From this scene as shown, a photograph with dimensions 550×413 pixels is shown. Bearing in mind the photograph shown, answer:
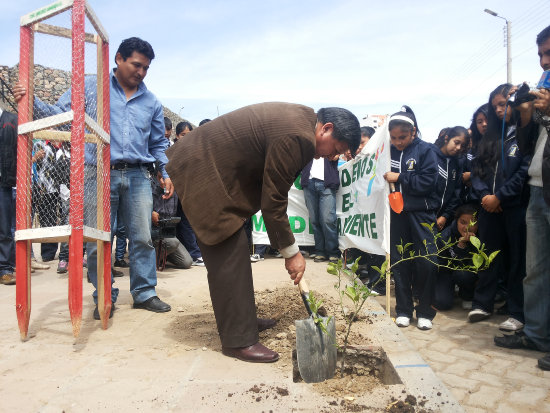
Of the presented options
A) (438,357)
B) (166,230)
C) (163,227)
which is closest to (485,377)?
(438,357)

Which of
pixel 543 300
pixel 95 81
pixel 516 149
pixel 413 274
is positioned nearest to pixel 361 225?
pixel 413 274

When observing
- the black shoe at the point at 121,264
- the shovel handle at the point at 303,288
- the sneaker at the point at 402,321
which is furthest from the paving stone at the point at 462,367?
the black shoe at the point at 121,264

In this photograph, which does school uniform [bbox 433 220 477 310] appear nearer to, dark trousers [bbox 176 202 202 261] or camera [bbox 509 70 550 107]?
camera [bbox 509 70 550 107]

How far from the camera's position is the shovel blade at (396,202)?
3.99 meters

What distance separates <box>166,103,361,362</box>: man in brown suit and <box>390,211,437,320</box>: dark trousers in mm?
1567

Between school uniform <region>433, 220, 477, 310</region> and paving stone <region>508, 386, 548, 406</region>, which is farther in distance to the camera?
school uniform <region>433, 220, 477, 310</region>

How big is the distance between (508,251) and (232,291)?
8.97 feet

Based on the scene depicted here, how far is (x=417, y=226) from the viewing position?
12.8 feet

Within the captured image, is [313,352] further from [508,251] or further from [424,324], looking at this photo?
[508,251]

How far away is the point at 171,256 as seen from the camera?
6.18 metres

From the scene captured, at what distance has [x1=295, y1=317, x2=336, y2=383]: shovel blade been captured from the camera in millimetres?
2418

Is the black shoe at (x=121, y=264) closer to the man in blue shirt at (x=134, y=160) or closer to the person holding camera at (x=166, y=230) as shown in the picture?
the person holding camera at (x=166, y=230)

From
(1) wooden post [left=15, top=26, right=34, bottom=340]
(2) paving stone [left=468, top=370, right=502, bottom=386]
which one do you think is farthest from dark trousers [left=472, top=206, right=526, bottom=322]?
(1) wooden post [left=15, top=26, right=34, bottom=340]

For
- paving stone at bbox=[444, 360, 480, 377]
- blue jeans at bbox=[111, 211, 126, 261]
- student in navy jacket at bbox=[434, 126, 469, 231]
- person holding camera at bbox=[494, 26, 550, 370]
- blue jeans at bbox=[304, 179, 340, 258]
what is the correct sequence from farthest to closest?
blue jeans at bbox=[304, 179, 340, 258]
blue jeans at bbox=[111, 211, 126, 261]
student in navy jacket at bbox=[434, 126, 469, 231]
person holding camera at bbox=[494, 26, 550, 370]
paving stone at bbox=[444, 360, 480, 377]
